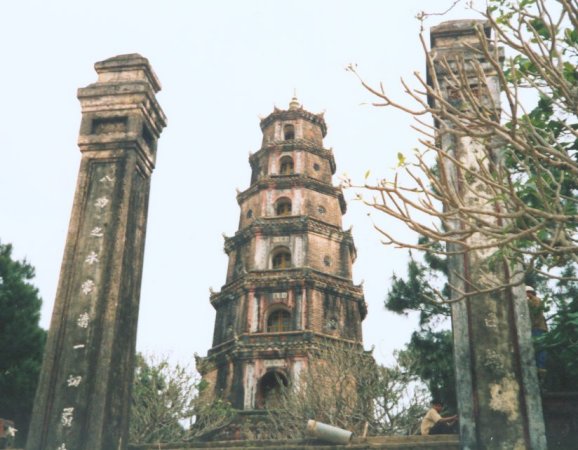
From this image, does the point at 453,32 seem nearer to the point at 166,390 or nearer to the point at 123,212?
the point at 123,212

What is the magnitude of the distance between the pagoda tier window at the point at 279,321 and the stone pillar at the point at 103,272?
1332 cm

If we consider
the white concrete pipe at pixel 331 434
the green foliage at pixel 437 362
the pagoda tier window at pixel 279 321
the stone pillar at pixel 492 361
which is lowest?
the white concrete pipe at pixel 331 434

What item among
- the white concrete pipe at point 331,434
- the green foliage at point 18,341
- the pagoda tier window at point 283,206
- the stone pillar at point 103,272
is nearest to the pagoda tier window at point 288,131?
the pagoda tier window at point 283,206

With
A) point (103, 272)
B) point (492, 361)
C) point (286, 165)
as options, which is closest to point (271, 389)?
point (286, 165)

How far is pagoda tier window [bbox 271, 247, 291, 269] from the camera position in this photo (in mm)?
20828

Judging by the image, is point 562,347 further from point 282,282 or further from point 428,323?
point 282,282

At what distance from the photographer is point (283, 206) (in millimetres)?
22094

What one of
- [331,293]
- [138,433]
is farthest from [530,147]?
[331,293]

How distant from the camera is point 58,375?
5.73 metres

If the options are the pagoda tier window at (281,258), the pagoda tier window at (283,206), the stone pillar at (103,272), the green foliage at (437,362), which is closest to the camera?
the stone pillar at (103,272)

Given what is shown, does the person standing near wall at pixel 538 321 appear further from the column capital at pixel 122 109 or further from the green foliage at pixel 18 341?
the green foliage at pixel 18 341

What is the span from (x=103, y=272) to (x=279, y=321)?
14346mm

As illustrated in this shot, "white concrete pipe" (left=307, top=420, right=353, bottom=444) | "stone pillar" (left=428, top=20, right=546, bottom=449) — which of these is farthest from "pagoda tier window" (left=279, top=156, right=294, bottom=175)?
"white concrete pipe" (left=307, top=420, right=353, bottom=444)

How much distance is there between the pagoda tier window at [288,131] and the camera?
2394 cm
